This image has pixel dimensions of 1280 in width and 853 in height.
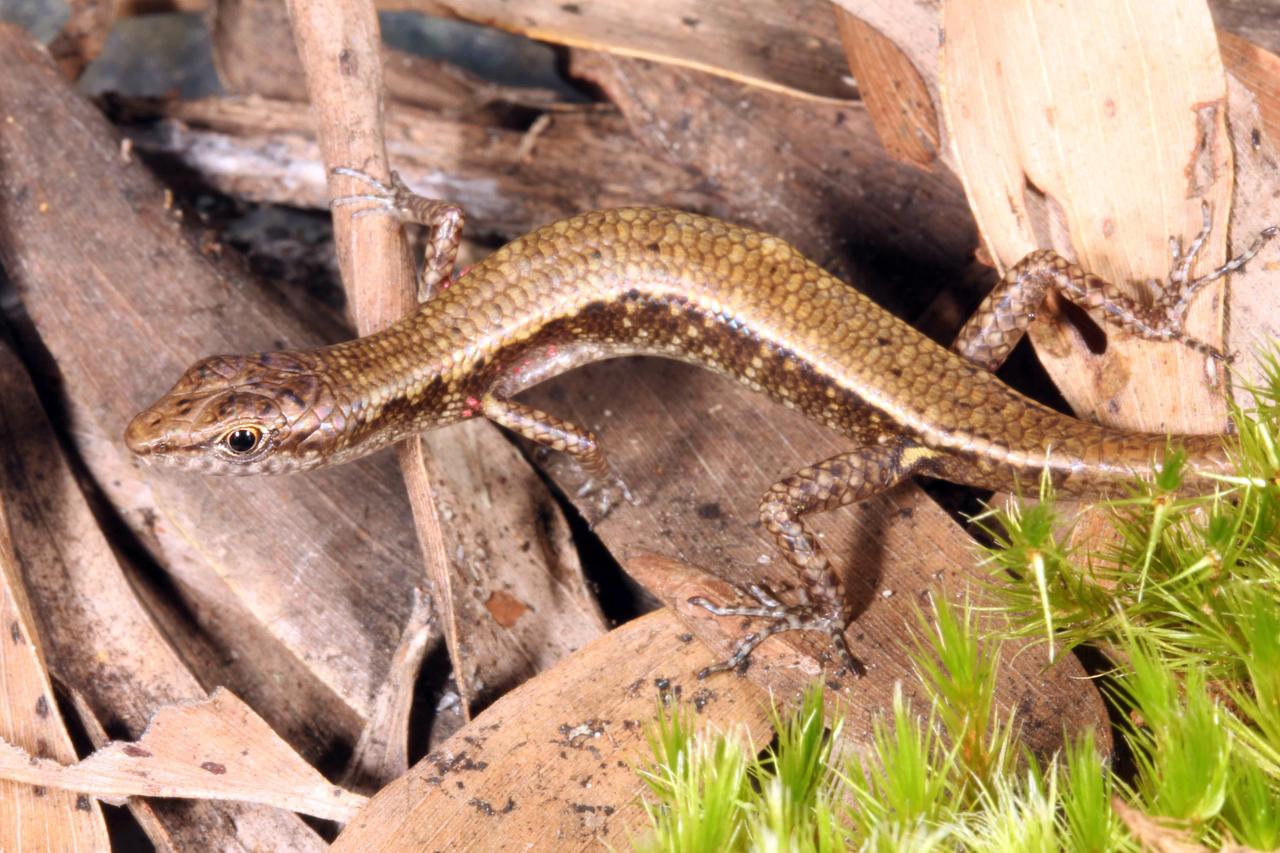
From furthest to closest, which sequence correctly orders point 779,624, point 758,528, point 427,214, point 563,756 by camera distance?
point 427,214 → point 758,528 → point 779,624 → point 563,756

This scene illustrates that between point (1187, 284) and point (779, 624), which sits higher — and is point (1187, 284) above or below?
above

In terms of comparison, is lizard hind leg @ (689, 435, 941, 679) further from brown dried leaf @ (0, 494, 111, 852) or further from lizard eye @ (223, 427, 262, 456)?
brown dried leaf @ (0, 494, 111, 852)

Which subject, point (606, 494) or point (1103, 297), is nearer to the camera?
point (1103, 297)

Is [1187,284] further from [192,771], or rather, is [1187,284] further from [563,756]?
[192,771]

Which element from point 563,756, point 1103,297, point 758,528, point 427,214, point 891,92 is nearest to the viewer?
point 563,756

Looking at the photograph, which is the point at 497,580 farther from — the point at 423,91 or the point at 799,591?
the point at 423,91

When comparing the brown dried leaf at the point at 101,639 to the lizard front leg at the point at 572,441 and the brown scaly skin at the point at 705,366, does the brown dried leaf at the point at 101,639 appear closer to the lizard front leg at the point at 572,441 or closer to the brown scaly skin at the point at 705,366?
the brown scaly skin at the point at 705,366

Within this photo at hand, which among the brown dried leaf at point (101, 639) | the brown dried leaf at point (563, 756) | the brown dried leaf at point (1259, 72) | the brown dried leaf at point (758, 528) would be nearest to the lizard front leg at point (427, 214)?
the brown dried leaf at point (758, 528)

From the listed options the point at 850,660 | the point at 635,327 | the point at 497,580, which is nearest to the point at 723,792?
the point at 850,660

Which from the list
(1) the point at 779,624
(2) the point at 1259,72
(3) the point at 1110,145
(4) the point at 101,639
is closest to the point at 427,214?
(4) the point at 101,639
